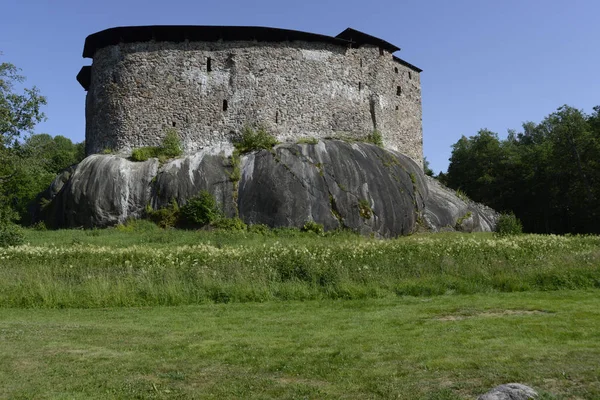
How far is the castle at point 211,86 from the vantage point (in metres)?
38.0

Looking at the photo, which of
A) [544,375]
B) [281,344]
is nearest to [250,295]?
[281,344]

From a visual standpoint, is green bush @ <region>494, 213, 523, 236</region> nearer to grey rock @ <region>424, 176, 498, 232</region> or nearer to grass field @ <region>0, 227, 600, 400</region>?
grey rock @ <region>424, 176, 498, 232</region>

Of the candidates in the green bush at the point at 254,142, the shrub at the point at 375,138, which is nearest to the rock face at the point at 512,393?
the green bush at the point at 254,142

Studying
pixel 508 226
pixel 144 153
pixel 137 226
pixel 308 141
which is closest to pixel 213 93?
pixel 144 153

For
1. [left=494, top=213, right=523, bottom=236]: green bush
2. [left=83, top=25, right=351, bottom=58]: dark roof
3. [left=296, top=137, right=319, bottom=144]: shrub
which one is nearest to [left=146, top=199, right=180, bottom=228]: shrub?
[left=296, top=137, right=319, bottom=144]: shrub

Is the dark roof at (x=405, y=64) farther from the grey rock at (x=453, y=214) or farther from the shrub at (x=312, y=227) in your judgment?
the shrub at (x=312, y=227)

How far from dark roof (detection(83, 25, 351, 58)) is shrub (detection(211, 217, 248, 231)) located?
14.0m

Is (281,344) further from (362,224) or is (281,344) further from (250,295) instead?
(362,224)

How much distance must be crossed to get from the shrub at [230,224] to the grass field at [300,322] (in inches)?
566

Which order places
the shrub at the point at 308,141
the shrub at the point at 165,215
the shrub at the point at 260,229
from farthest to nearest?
the shrub at the point at 308,141 < the shrub at the point at 165,215 < the shrub at the point at 260,229

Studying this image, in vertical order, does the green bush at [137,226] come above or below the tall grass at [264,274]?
above

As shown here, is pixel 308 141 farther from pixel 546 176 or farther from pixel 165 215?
pixel 546 176

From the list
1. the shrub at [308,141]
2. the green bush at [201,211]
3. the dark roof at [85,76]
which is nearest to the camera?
the green bush at [201,211]

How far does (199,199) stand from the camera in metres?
33.2
